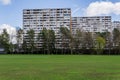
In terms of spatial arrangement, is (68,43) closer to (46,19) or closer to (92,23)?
(46,19)

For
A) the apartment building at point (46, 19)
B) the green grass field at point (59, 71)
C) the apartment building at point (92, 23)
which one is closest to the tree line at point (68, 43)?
the apartment building at point (46, 19)

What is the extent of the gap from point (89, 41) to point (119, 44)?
36.2 ft

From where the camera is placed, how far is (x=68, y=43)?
387 ft

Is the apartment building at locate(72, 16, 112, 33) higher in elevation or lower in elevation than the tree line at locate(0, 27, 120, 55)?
higher

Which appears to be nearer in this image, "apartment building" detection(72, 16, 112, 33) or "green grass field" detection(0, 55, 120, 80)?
"green grass field" detection(0, 55, 120, 80)

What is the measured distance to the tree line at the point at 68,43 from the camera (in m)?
116

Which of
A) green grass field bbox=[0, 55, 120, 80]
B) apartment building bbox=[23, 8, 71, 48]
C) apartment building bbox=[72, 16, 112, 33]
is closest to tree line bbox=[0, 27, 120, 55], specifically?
apartment building bbox=[23, 8, 71, 48]

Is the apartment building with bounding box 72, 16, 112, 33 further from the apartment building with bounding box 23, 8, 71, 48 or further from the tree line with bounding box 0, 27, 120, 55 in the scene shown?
the tree line with bounding box 0, 27, 120, 55

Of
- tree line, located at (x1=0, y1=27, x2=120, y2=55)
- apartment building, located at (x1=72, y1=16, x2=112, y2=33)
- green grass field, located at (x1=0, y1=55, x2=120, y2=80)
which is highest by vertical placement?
apartment building, located at (x1=72, y1=16, x2=112, y2=33)

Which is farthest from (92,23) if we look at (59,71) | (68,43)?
(59,71)

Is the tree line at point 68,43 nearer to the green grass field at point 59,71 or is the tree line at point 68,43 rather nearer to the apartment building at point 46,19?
the apartment building at point 46,19

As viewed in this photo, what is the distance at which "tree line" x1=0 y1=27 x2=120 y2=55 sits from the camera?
380ft

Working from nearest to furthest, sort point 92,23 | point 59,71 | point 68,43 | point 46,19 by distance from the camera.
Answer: point 59,71
point 68,43
point 46,19
point 92,23

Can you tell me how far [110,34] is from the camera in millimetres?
119812
